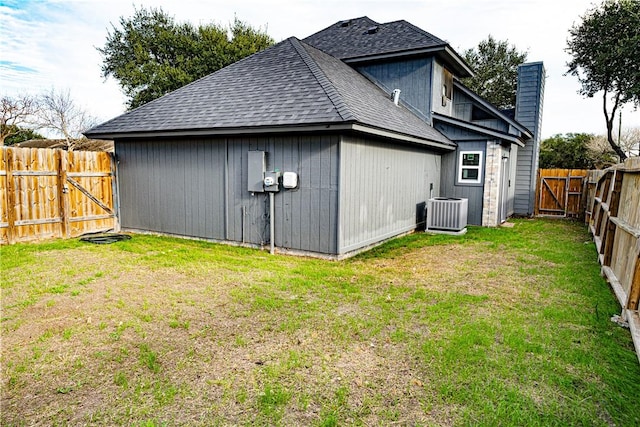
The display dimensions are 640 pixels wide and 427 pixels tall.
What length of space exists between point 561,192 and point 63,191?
15.0 meters

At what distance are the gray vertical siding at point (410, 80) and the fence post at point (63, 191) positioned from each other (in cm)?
837

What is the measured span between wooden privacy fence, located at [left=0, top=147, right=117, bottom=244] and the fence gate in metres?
13.8

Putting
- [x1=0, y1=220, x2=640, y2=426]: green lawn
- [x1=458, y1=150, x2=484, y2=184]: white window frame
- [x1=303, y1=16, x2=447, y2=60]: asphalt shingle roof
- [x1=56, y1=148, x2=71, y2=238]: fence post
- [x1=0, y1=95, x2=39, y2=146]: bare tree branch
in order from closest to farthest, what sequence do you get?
1. [x1=0, y1=220, x2=640, y2=426]: green lawn
2. [x1=56, y1=148, x2=71, y2=238]: fence post
3. [x1=458, y1=150, x2=484, y2=184]: white window frame
4. [x1=303, y1=16, x2=447, y2=60]: asphalt shingle roof
5. [x1=0, y1=95, x2=39, y2=146]: bare tree branch

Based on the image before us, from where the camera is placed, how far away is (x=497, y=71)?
25500 millimetres

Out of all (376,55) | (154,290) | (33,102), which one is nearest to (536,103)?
(376,55)

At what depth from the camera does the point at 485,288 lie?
5.15 metres

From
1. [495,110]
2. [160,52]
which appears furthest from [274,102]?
[160,52]

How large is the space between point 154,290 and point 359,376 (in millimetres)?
3090

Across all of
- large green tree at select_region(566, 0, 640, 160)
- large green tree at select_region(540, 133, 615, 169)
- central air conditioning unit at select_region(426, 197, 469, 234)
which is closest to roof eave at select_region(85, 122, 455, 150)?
central air conditioning unit at select_region(426, 197, 469, 234)

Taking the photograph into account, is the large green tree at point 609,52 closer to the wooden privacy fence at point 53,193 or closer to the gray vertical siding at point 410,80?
the gray vertical siding at point 410,80

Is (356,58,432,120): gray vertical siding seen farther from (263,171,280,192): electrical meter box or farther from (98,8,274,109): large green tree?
(98,8,274,109): large green tree

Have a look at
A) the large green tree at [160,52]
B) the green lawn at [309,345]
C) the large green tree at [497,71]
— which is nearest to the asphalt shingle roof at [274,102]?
the green lawn at [309,345]

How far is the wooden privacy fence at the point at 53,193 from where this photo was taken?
726cm

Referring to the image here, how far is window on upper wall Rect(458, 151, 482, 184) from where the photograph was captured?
1059cm
